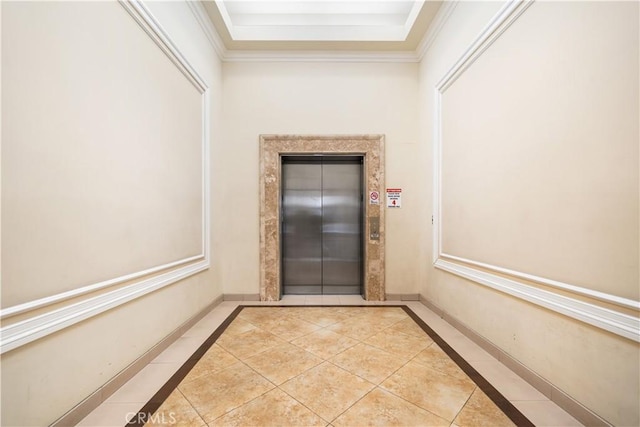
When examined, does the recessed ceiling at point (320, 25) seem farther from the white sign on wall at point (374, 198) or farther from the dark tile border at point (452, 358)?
the dark tile border at point (452, 358)

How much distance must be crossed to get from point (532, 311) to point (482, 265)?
61 cm

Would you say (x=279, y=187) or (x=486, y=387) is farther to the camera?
(x=279, y=187)

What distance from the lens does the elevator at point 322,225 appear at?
14.5 ft

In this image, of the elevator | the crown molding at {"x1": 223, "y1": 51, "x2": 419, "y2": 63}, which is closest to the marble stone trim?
the elevator

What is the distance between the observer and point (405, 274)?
4223 millimetres

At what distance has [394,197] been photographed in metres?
4.19

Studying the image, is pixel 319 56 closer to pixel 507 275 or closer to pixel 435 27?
pixel 435 27

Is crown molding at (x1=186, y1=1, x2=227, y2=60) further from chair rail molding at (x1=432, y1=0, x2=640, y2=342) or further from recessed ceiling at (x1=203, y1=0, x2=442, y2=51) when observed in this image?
chair rail molding at (x1=432, y1=0, x2=640, y2=342)

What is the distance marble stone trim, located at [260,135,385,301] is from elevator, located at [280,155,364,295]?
27 centimetres

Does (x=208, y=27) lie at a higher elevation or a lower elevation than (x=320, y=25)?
lower

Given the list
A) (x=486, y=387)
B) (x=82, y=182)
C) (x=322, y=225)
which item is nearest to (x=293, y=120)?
(x=322, y=225)

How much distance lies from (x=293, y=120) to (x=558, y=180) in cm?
335

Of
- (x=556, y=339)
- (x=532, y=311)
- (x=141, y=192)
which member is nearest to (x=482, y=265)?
(x=532, y=311)

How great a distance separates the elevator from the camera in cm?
443
